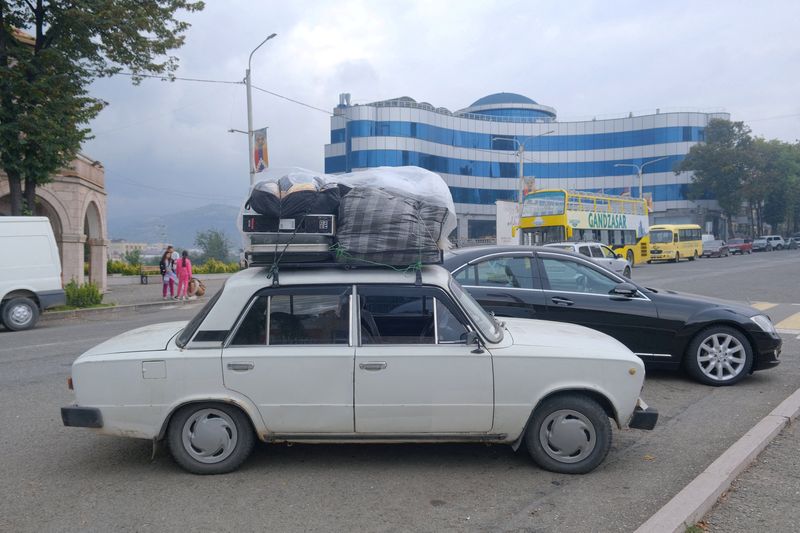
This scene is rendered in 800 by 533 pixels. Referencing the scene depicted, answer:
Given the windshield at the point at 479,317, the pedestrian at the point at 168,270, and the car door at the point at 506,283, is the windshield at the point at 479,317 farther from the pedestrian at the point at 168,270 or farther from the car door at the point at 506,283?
the pedestrian at the point at 168,270

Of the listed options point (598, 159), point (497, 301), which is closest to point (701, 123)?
point (598, 159)

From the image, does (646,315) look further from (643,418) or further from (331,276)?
(331,276)

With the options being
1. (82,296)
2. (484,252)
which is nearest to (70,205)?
(82,296)

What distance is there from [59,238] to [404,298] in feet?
71.1

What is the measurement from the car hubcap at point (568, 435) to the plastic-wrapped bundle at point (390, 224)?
4.76 ft

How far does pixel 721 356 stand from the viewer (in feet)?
24.2

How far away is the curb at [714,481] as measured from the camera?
3809mm

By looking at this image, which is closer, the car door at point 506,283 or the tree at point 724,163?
the car door at point 506,283

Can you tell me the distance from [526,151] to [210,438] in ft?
251

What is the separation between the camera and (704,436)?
5684 mm

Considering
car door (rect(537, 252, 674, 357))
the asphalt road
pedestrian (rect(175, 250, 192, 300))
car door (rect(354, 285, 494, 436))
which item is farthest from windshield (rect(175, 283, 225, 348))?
pedestrian (rect(175, 250, 192, 300))

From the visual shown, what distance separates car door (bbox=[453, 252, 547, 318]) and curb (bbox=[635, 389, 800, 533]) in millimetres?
2651

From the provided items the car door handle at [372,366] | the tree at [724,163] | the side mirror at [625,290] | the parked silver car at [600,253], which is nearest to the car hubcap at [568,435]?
the car door handle at [372,366]

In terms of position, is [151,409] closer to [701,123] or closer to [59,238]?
[59,238]
